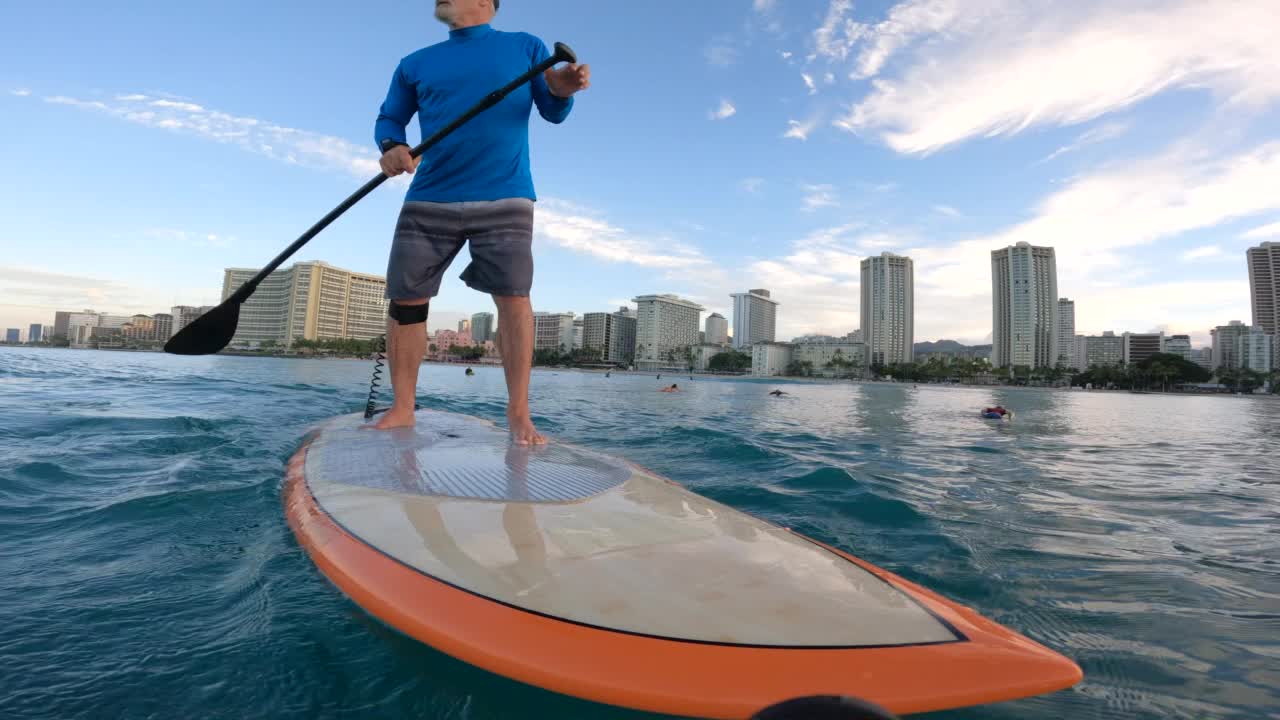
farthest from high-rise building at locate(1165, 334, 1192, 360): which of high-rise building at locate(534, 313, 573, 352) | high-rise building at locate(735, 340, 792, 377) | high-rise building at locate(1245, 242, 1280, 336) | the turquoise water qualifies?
the turquoise water

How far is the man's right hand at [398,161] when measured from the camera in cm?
288

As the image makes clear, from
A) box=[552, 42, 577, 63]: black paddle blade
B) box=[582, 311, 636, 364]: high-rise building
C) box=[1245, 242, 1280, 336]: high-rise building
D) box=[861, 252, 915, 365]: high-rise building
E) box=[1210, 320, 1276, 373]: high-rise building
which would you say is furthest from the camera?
box=[582, 311, 636, 364]: high-rise building

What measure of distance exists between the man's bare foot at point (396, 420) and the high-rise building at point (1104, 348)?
195813mm

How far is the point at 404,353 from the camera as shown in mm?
3539

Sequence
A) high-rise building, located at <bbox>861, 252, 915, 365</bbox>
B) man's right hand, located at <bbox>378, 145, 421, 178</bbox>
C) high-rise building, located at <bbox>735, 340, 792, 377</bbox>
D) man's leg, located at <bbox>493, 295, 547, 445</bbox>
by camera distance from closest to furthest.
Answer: man's right hand, located at <bbox>378, 145, 421, 178</bbox>, man's leg, located at <bbox>493, 295, 547, 445</bbox>, high-rise building, located at <bbox>735, 340, 792, 377</bbox>, high-rise building, located at <bbox>861, 252, 915, 365</bbox>

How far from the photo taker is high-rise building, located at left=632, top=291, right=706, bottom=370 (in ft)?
472

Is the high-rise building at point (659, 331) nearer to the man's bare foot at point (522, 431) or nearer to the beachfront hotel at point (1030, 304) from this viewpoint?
the beachfront hotel at point (1030, 304)

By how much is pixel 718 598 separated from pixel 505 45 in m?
3.24

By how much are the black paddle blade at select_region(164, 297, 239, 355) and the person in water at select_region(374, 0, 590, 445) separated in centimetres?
132

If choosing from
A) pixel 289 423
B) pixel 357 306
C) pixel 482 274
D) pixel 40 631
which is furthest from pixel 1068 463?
pixel 357 306

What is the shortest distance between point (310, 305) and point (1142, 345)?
20712 centimetres

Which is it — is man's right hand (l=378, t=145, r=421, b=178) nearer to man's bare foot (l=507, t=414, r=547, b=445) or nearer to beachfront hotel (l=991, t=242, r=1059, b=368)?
man's bare foot (l=507, t=414, r=547, b=445)

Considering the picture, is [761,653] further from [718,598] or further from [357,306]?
[357,306]

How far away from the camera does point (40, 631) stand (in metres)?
1.27
